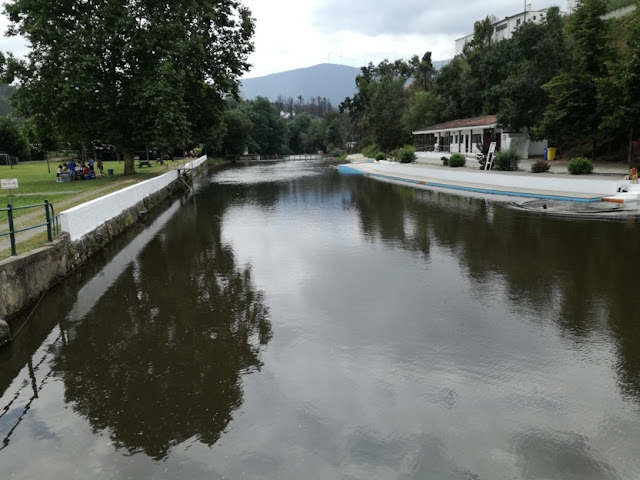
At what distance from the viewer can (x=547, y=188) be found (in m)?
25.2

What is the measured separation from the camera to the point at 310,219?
64.2ft

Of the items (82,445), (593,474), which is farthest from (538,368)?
(82,445)

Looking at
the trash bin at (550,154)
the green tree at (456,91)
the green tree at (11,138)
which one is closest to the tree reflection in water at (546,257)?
the trash bin at (550,154)

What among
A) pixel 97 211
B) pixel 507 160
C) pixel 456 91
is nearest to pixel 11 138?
pixel 456 91

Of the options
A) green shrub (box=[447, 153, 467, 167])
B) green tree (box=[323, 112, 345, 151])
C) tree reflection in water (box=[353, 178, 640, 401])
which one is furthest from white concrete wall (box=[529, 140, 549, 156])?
green tree (box=[323, 112, 345, 151])

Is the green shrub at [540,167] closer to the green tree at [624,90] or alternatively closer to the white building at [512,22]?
the green tree at [624,90]

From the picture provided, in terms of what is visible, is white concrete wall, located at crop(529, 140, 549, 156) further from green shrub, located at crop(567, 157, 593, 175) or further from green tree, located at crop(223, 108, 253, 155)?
green tree, located at crop(223, 108, 253, 155)

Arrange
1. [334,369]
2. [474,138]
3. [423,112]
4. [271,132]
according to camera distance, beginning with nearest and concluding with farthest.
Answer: [334,369], [474,138], [423,112], [271,132]

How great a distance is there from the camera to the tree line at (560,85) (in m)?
28.5

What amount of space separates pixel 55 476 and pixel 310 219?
15.4 meters

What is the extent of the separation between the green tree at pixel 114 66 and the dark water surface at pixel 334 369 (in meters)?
17.7

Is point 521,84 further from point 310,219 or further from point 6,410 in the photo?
point 6,410

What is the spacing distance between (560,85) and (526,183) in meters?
9.88

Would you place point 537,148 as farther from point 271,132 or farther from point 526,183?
point 271,132
